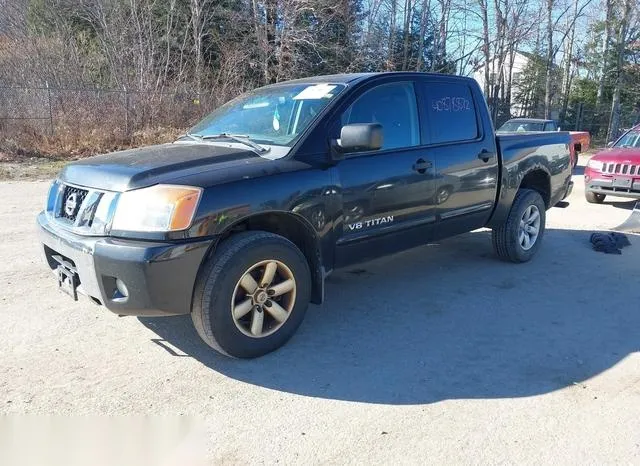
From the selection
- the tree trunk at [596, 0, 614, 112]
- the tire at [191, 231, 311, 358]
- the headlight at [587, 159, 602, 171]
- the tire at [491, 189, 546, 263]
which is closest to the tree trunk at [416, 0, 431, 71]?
the tree trunk at [596, 0, 614, 112]

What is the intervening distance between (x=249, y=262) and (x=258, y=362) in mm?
706

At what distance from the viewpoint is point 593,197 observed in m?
10.3

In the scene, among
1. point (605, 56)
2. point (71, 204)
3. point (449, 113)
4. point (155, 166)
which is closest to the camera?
point (155, 166)

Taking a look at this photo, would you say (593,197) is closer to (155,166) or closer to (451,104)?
(451,104)

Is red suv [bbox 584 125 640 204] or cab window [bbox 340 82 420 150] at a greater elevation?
cab window [bbox 340 82 420 150]

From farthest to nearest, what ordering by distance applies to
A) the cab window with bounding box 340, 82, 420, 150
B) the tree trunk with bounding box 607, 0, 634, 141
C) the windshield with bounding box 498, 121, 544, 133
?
the tree trunk with bounding box 607, 0, 634, 141, the windshield with bounding box 498, 121, 544, 133, the cab window with bounding box 340, 82, 420, 150

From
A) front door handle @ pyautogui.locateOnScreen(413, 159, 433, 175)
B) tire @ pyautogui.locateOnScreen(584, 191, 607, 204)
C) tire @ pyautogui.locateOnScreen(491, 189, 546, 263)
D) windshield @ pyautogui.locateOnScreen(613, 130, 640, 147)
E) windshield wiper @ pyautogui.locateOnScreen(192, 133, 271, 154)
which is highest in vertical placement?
windshield wiper @ pyautogui.locateOnScreen(192, 133, 271, 154)

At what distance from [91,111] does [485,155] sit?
49.4ft

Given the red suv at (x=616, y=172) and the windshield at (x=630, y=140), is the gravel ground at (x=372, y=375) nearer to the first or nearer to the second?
the red suv at (x=616, y=172)

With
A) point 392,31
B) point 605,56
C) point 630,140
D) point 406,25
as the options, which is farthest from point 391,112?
point 605,56

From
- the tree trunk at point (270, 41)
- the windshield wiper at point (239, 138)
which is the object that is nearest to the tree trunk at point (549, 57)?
the tree trunk at point (270, 41)

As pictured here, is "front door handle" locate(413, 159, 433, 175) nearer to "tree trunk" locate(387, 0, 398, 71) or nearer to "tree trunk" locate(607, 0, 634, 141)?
"tree trunk" locate(387, 0, 398, 71)

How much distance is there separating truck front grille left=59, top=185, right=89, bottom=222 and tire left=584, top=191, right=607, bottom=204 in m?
9.56

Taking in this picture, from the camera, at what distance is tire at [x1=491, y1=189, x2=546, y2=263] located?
18.2 feet
